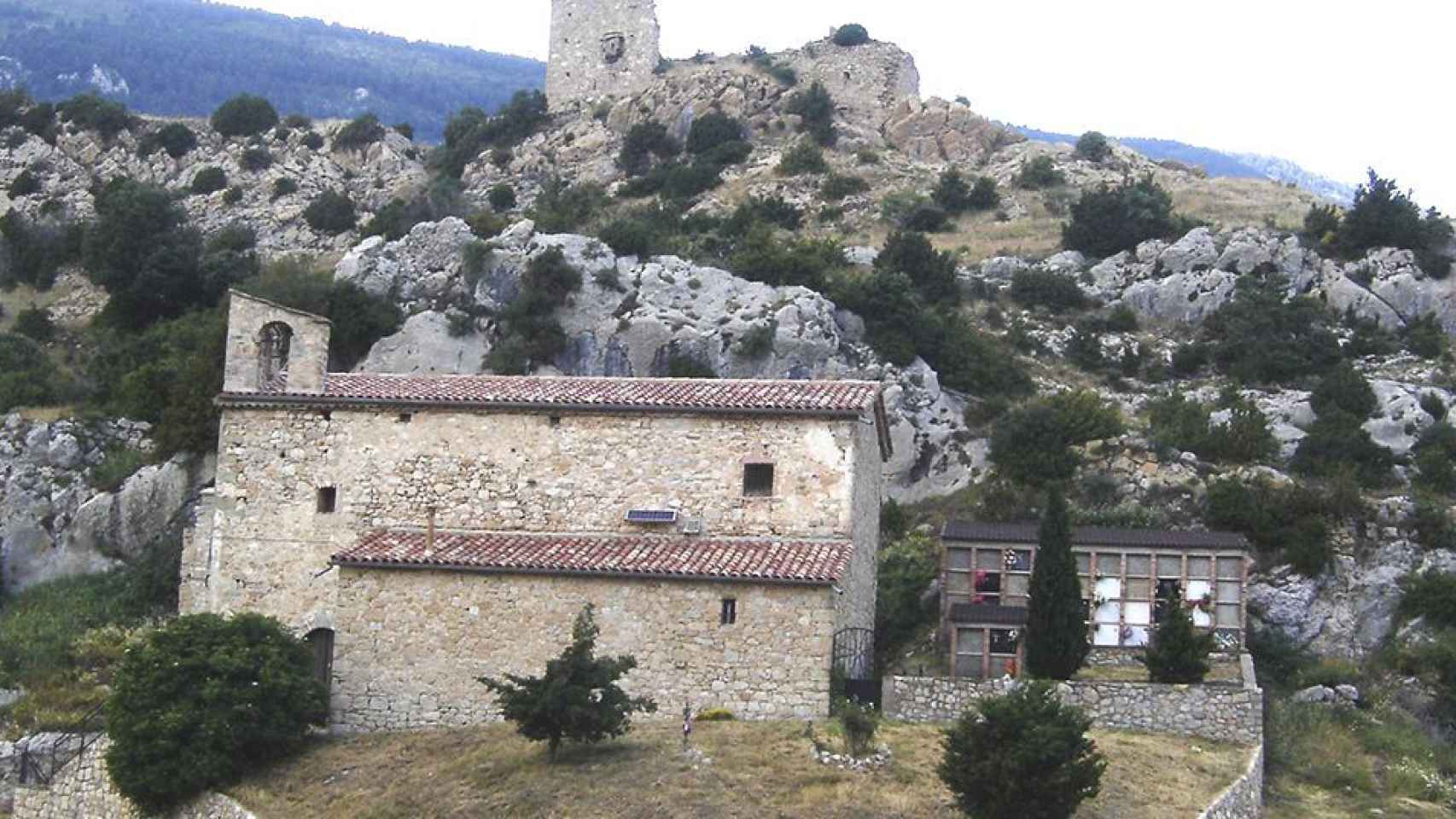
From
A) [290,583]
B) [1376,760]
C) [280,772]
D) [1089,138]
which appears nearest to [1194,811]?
[1376,760]

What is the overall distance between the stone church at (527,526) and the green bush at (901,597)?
7.83 feet

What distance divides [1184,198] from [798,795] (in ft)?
189

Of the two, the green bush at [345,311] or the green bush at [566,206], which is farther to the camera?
the green bush at [566,206]

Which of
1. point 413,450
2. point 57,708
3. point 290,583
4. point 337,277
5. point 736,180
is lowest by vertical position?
point 57,708

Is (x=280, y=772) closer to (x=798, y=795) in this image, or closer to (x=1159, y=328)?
(x=798, y=795)

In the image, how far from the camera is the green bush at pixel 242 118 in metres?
89.6

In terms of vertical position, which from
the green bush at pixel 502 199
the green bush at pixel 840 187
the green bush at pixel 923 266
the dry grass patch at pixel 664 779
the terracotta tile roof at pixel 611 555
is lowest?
the dry grass patch at pixel 664 779

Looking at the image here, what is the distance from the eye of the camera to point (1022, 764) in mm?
27266

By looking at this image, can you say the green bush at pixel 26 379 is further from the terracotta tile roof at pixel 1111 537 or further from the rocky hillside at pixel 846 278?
the terracotta tile roof at pixel 1111 537

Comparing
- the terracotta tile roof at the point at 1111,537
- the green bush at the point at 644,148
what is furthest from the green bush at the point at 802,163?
the terracotta tile roof at the point at 1111,537

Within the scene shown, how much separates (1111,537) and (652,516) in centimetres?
1098

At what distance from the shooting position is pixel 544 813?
29062mm

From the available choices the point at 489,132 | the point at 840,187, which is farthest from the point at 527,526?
the point at 489,132

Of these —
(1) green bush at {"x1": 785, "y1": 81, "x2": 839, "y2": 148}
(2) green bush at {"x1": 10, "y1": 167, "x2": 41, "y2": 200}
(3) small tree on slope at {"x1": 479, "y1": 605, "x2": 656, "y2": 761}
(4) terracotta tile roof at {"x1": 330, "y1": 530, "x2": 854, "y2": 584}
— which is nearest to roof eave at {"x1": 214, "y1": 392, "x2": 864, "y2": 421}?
(4) terracotta tile roof at {"x1": 330, "y1": 530, "x2": 854, "y2": 584}
